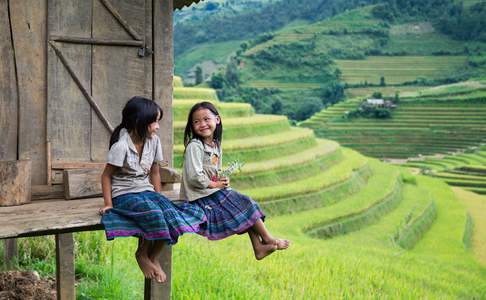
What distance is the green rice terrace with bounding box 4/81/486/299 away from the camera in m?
5.61

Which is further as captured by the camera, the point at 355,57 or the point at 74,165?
the point at 355,57

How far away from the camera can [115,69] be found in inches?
152

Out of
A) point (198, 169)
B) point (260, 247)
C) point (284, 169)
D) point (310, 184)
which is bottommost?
point (310, 184)

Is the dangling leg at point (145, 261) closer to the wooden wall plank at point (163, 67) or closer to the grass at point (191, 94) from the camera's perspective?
the wooden wall plank at point (163, 67)

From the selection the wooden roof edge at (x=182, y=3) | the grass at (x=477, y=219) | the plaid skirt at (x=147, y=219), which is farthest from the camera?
the grass at (x=477, y=219)

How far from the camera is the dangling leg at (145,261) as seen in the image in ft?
10.9


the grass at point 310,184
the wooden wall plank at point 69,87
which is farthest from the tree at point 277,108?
the wooden wall plank at point 69,87

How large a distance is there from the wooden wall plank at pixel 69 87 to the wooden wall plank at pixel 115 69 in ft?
0.16

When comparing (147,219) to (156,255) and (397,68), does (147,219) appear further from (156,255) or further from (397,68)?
(397,68)

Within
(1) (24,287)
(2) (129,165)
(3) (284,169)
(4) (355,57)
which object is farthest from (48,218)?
(4) (355,57)

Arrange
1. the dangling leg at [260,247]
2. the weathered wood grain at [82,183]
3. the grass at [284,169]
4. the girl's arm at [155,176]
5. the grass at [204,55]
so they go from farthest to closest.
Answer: the grass at [204,55] < the grass at [284,169] < the weathered wood grain at [82,183] < the girl's arm at [155,176] < the dangling leg at [260,247]

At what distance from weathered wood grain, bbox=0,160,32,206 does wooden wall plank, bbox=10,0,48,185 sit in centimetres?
19

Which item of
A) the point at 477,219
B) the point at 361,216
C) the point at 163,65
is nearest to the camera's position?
the point at 163,65

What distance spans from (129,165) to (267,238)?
82 cm
